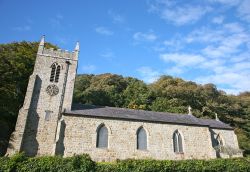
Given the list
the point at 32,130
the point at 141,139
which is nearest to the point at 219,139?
the point at 141,139

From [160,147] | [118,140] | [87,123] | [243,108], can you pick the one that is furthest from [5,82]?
[243,108]

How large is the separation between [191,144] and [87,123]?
13.9 meters

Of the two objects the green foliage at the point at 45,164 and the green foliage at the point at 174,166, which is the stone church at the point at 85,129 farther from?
the green foliage at the point at 174,166

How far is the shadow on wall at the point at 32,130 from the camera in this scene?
929 inches

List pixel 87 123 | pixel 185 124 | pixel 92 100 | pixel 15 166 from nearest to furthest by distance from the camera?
pixel 15 166 < pixel 87 123 < pixel 185 124 < pixel 92 100

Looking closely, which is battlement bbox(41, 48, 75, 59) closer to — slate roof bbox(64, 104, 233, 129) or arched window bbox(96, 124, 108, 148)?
slate roof bbox(64, 104, 233, 129)

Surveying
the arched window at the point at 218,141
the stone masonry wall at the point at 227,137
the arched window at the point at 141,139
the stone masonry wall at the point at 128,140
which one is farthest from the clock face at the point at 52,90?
the arched window at the point at 218,141

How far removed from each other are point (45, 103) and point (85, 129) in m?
6.14

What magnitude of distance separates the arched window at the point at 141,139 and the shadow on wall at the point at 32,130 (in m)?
11.8

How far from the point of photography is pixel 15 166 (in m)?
15.4

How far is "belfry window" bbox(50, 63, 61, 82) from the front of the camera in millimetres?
28000

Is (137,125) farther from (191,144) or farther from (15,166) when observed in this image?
(15,166)

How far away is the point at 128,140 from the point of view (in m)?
25.8

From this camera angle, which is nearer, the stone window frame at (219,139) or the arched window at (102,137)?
the arched window at (102,137)
